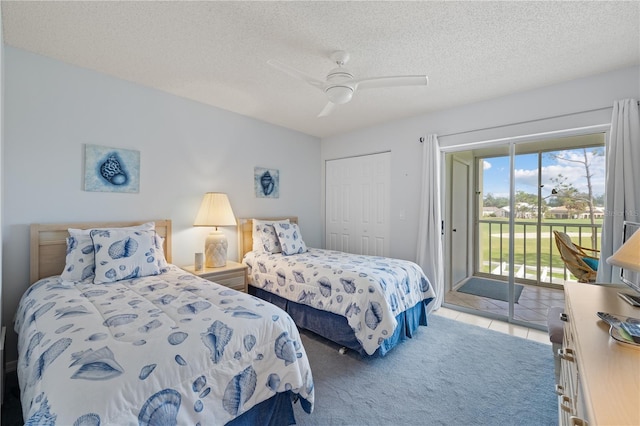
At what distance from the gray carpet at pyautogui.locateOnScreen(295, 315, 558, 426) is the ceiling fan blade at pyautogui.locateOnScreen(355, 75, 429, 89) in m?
2.23

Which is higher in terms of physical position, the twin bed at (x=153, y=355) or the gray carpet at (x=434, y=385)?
the twin bed at (x=153, y=355)

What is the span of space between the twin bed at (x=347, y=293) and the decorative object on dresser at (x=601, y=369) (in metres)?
1.20

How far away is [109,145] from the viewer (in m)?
2.66

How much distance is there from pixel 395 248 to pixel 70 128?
383 cm

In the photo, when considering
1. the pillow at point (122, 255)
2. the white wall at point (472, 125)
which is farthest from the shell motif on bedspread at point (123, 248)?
the white wall at point (472, 125)

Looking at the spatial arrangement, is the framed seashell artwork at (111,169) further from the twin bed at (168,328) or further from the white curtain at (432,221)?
the white curtain at (432,221)

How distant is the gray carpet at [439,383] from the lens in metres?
1.76

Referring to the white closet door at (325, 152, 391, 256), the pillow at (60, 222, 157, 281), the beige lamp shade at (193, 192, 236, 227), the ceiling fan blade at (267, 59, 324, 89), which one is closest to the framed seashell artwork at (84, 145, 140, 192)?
the pillow at (60, 222, 157, 281)

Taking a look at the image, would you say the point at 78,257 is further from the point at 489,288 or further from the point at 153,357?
the point at 489,288

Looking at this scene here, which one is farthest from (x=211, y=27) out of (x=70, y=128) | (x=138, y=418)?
(x=138, y=418)

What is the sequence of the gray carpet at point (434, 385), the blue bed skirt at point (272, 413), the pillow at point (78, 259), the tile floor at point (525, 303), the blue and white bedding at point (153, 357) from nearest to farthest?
1. the blue and white bedding at point (153, 357)
2. the blue bed skirt at point (272, 413)
3. the gray carpet at point (434, 385)
4. the pillow at point (78, 259)
5. the tile floor at point (525, 303)

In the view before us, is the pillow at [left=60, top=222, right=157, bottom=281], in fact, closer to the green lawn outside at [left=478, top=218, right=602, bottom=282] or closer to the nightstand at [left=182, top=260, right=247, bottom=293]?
the nightstand at [left=182, top=260, right=247, bottom=293]

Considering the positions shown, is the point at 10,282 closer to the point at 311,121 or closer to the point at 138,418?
the point at 138,418

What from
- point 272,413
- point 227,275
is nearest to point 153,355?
point 272,413
